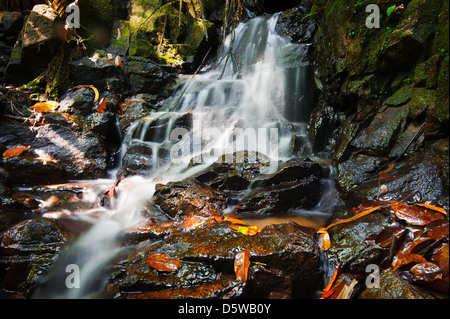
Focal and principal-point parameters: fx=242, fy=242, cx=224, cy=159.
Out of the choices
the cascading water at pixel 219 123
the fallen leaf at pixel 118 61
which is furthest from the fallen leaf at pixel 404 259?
the fallen leaf at pixel 118 61

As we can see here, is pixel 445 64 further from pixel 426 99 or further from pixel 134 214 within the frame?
pixel 134 214

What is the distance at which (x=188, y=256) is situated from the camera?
2.49 meters

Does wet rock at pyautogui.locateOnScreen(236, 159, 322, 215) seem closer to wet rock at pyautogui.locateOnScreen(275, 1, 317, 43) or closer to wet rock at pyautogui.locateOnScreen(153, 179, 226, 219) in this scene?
wet rock at pyautogui.locateOnScreen(153, 179, 226, 219)

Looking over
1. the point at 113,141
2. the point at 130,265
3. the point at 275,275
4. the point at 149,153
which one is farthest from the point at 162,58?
the point at 275,275

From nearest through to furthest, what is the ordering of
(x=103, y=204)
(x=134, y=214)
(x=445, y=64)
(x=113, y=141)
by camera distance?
(x=445, y=64)
(x=134, y=214)
(x=103, y=204)
(x=113, y=141)

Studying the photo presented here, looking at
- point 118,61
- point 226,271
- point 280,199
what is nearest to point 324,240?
point 226,271

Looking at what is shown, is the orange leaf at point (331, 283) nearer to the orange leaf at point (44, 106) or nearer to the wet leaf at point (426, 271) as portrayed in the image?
the wet leaf at point (426, 271)

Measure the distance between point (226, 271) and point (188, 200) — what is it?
1.59m

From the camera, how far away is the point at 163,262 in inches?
96.8

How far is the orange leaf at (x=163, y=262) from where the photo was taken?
2.40m

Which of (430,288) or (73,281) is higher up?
(430,288)

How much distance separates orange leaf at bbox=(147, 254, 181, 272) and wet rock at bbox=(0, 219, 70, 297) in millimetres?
1201

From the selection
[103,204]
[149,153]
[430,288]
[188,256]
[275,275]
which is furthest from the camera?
[149,153]
